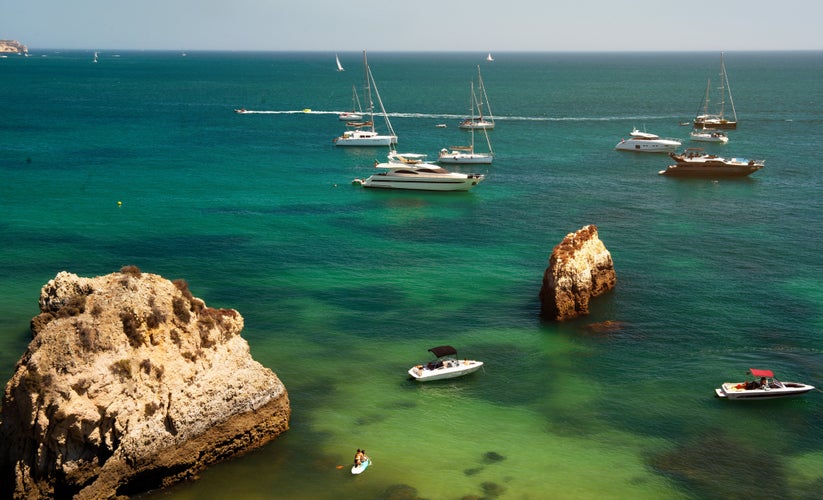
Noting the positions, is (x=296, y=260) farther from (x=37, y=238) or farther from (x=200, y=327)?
(x=200, y=327)

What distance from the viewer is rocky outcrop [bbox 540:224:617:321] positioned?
58156mm

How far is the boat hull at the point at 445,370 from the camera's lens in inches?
1907

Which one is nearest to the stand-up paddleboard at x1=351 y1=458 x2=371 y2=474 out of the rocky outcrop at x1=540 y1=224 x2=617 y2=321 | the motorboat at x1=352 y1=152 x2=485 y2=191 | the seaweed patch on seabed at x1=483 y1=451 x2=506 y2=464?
the seaweed patch on seabed at x1=483 y1=451 x2=506 y2=464

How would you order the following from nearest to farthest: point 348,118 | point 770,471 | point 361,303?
1. point 770,471
2. point 361,303
3. point 348,118

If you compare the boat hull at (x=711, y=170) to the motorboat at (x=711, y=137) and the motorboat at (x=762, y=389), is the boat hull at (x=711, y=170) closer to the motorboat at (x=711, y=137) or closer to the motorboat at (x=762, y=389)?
the motorboat at (x=711, y=137)

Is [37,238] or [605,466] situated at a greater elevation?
[37,238]

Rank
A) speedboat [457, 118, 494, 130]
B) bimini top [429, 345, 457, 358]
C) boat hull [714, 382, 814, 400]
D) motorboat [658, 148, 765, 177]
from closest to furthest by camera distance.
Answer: boat hull [714, 382, 814, 400]
bimini top [429, 345, 457, 358]
motorboat [658, 148, 765, 177]
speedboat [457, 118, 494, 130]

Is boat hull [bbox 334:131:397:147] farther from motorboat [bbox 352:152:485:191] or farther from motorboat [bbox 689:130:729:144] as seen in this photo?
motorboat [bbox 689:130:729:144]

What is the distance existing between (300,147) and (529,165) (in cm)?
4205

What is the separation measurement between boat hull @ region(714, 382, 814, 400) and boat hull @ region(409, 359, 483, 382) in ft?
47.6

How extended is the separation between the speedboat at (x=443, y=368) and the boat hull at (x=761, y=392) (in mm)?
14511

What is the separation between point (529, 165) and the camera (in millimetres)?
123875

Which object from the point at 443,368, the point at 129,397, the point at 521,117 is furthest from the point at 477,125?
the point at 129,397

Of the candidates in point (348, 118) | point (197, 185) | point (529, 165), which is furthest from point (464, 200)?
point (348, 118)
